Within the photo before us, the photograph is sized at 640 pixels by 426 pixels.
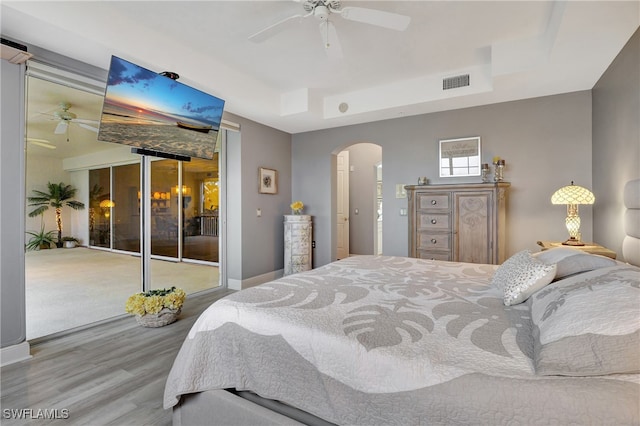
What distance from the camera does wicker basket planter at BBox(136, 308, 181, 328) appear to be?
309cm

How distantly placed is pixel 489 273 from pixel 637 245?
103cm

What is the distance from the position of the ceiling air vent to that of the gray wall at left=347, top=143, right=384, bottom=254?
10.6 feet

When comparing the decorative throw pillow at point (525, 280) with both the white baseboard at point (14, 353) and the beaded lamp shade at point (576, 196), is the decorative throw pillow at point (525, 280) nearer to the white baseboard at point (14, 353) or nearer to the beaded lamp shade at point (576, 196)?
the beaded lamp shade at point (576, 196)

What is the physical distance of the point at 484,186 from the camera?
12.1ft

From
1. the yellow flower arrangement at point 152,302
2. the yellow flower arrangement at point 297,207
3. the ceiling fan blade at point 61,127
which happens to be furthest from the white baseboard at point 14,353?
the yellow flower arrangement at point 297,207

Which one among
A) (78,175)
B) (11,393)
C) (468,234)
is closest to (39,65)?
A: (78,175)

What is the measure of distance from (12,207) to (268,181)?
3173 mm

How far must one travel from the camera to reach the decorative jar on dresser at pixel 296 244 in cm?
502

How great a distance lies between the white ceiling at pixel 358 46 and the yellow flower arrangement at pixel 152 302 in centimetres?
188

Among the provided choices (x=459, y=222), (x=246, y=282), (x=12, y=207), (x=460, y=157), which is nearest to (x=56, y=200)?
(x=12, y=207)

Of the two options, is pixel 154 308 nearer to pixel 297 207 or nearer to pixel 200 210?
pixel 297 207

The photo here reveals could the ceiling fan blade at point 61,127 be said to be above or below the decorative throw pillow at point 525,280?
above

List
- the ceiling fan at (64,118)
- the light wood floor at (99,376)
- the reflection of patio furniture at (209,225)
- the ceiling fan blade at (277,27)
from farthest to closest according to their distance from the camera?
1. the reflection of patio furniture at (209,225)
2. the ceiling fan at (64,118)
3. the ceiling fan blade at (277,27)
4. the light wood floor at (99,376)

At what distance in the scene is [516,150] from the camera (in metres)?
3.98
